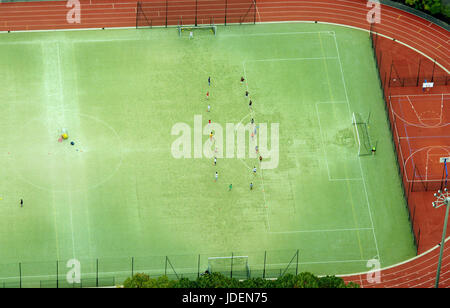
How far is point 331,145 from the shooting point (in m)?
132

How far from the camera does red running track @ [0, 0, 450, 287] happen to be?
142m

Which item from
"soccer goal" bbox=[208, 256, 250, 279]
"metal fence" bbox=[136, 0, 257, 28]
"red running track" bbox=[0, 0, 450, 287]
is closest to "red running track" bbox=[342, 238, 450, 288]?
"soccer goal" bbox=[208, 256, 250, 279]

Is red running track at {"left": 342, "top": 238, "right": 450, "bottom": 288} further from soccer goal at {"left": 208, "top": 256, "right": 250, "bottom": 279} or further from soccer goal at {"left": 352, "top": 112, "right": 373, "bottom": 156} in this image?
soccer goal at {"left": 352, "top": 112, "right": 373, "bottom": 156}

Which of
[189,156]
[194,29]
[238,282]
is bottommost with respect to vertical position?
[238,282]

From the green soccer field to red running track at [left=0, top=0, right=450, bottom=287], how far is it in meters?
2.01

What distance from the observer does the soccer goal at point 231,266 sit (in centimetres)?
12125

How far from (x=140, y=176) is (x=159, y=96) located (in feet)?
40.5

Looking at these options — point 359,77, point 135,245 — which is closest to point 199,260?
point 135,245

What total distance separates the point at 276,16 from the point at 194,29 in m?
11.0

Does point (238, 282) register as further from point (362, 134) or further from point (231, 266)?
point (362, 134)

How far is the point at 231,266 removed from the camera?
400 ft

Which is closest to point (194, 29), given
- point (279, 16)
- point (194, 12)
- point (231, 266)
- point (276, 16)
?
point (194, 12)

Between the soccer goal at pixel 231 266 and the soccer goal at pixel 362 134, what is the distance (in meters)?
20.9

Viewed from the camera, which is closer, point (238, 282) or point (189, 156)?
point (238, 282)
